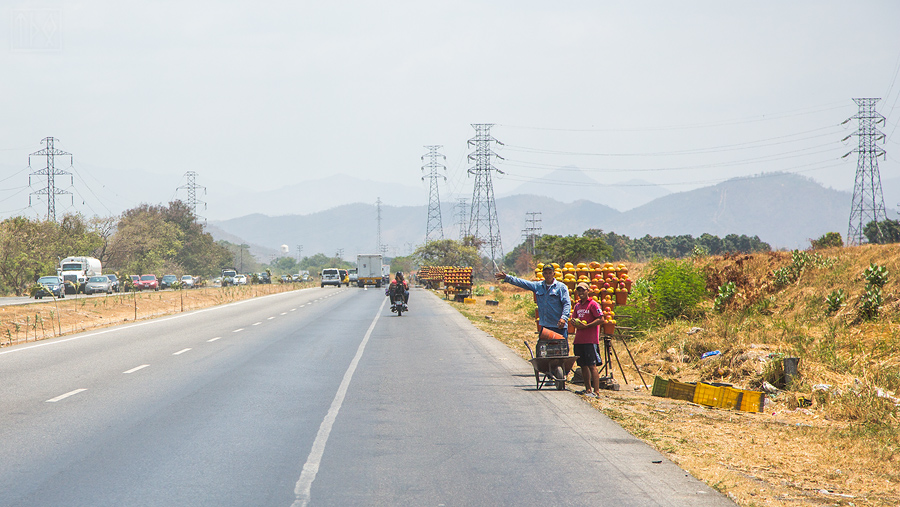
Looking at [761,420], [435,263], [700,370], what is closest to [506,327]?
[700,370]

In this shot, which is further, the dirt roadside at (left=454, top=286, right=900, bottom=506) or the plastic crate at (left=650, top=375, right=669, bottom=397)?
the plastic crate at (left=650, top=375, right=669, bottom=397)

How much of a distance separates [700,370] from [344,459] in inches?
401

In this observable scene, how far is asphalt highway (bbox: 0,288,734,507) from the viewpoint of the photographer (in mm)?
6234

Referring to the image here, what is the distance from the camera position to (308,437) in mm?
8320

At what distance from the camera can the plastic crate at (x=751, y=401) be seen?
37.0 feet

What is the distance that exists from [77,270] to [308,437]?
60.6 m

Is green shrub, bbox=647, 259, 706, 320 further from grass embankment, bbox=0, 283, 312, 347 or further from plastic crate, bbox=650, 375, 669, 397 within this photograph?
grass embankment, bbox=0, 283, 312, 347

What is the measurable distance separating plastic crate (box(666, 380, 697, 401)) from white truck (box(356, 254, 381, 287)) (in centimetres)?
6919

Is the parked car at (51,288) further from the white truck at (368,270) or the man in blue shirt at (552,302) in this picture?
the man in blue shirt at (552,302)

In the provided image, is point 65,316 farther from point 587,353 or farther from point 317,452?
point 317,452

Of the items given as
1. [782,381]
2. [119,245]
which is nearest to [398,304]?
[782,381]

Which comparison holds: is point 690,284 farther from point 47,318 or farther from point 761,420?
point 47,318

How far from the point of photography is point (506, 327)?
27109 millimetres

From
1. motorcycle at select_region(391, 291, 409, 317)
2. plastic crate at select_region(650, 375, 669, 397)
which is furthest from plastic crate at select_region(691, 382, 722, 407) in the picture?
motorcycle at select_region(391, 291, 409, 317)
